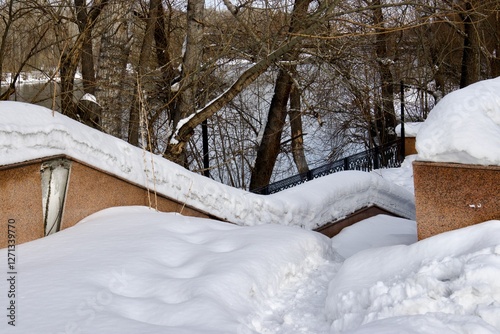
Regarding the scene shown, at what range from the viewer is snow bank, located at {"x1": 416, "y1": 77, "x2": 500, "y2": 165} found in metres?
4.34

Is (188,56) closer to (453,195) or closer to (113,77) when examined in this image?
(113,77)

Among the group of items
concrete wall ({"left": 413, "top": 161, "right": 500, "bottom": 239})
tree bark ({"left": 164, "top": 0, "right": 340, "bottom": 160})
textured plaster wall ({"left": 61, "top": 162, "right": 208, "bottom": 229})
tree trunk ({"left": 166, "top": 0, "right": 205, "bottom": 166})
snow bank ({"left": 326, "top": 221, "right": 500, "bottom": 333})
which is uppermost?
tree trunk ({"left": 166, "top": 0, "right": 205, "bottom": 166})

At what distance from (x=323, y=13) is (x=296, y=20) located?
1.39 feet

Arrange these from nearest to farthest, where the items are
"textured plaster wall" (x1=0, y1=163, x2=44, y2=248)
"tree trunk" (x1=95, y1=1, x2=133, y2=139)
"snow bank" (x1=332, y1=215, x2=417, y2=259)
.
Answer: "textured plaster wall" (x1=0, y1=163, x2=44, y2=248)
"snow bank" (x1=332, y1=215, x2=417, y2=259)
"tree trunk" (x1=95, y1=1, x2=133, y2=139)

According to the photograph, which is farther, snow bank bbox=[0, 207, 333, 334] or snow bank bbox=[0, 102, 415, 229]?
snow bank bbox=[0, 102, 415, 229]

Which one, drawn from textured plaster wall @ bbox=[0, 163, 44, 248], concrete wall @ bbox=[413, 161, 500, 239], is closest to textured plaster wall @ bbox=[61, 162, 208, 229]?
textured plaster wall @ bbox=[0, 163, 44, 248]

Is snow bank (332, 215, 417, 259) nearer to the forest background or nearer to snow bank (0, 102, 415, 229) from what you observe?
snow bank (0, 102, 415, 229)

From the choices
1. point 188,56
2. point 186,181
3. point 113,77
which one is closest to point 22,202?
point 186,181

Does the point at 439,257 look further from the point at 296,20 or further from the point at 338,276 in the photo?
the point at 296,20

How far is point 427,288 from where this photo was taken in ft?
11.5

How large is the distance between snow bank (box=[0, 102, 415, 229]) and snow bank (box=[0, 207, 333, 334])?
56cm

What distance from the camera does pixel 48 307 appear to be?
3086mm

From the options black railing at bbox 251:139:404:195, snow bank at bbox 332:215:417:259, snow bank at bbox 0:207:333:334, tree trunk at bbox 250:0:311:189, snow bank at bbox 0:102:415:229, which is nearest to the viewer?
snow bank at bbox 0:207:333:334

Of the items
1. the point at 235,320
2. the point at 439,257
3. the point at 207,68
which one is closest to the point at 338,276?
the point at 439,257
